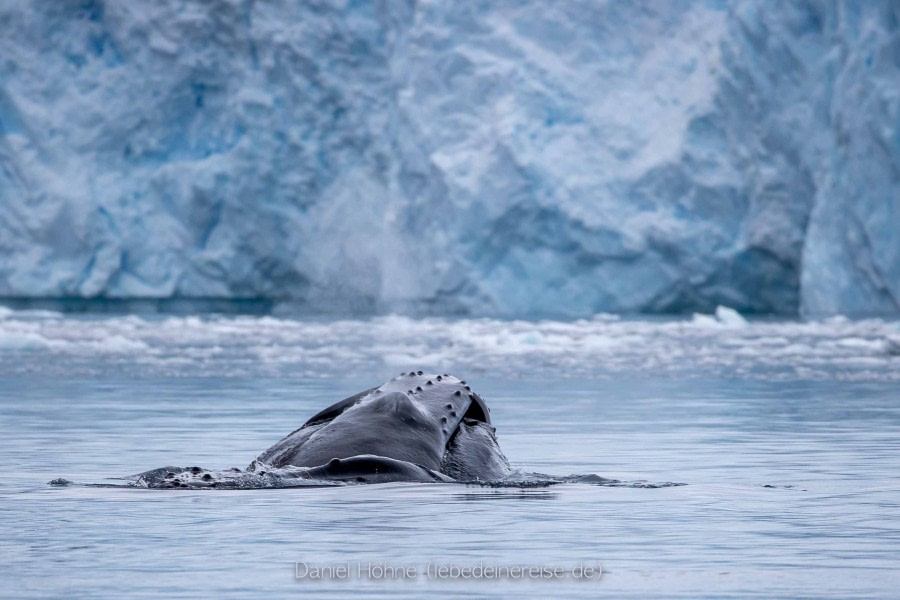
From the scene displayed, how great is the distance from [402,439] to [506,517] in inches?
28.8

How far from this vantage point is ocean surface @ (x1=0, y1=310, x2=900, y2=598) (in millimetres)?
3781

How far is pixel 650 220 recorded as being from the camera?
35469mm

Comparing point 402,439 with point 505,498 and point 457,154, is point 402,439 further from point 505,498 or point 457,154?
point 457,154

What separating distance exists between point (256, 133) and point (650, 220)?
11.9 m

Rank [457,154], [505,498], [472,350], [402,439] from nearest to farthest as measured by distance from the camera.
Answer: [505,498] → [402,439] → [472,350] → [457,154]

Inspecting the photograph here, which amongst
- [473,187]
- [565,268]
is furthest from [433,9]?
[565,268]

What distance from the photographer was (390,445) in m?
5.46

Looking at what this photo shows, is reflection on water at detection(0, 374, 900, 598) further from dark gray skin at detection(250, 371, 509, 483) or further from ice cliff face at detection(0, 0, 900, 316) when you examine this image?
ice cliff face at detection(0, 0, 900, 316)

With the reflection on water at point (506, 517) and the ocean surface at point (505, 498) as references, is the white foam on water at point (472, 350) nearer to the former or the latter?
the ocean surface at point (505, 498)

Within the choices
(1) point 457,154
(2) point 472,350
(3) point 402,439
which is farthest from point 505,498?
(1) point 457,154

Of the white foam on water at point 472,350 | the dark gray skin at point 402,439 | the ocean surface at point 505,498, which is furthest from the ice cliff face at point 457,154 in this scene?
the dark gray skin at point 402,439

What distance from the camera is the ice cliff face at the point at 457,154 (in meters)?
34.2

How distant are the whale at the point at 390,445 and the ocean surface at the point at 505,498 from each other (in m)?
0.12

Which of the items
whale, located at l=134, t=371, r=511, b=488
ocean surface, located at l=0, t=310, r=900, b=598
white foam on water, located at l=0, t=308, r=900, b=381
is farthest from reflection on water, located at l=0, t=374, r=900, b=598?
white foam on water, located at l=0, t=308, r=900, b=381
